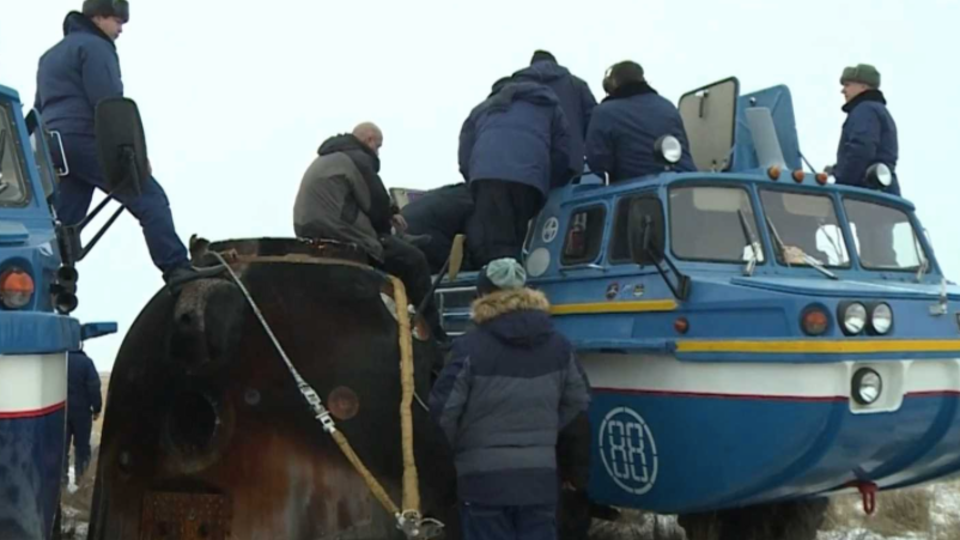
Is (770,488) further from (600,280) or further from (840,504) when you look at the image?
(840,504)

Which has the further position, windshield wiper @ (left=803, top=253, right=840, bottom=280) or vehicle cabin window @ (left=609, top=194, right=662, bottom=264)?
→ vehicle cabin window @ (left=609, top=194, right=662, bottom=264)

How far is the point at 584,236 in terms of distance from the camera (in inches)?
295

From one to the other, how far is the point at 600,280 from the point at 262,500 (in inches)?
94.6

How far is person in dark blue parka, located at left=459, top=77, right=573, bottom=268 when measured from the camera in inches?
300

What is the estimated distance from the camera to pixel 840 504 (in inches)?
391

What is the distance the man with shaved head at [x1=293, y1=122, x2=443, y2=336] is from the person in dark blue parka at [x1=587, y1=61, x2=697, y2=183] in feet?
4.37

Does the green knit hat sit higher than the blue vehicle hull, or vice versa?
the green knit hat

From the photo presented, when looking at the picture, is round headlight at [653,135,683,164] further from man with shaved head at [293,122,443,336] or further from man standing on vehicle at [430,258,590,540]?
man standing on vehicle at [430,258,590,540]

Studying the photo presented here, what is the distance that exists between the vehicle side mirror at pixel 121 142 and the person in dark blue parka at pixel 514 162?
278 cm

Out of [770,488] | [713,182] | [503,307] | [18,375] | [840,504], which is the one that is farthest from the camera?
→ [840,504]

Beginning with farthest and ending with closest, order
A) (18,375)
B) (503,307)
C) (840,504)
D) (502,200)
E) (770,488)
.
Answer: (840,504) < (502,200) < (770,488) < (503,307) < (18,375)

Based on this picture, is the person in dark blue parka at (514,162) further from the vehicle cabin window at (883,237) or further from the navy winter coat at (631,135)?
the vehicle cabin window at (883,237)

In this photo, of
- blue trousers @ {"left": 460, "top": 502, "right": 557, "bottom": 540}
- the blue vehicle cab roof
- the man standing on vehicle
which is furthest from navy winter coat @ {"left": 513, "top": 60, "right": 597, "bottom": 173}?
blue trousers @ {"left": 460, "top": 502, "right": 557, "bottom": 540}

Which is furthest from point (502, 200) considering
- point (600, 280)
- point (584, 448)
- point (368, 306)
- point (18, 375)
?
point (18, 375)
